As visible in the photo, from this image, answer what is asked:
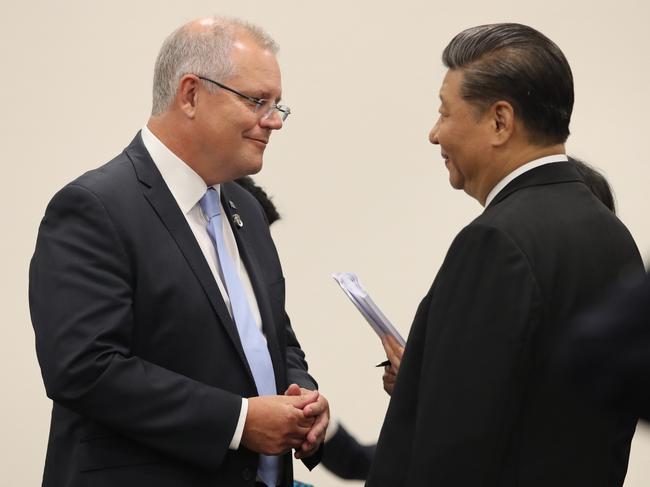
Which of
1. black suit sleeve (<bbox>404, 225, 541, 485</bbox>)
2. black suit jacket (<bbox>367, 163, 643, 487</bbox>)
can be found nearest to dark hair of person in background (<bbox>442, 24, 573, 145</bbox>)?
black suit jacket (<bbox>367, 163, 643, 487</bbox>)

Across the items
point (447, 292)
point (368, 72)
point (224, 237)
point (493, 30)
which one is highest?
point (368, 72)

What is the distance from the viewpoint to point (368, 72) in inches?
157

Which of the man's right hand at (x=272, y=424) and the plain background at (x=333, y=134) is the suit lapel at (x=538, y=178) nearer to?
the man's right hand at (x=272, y=424)

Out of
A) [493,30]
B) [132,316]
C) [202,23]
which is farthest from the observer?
[202,23]

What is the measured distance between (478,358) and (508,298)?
4.2 inches

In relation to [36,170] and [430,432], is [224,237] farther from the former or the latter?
[36,170]

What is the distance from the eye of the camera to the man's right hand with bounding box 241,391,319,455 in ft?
6.63

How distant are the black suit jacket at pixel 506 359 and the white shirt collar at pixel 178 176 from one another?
2.19 feet

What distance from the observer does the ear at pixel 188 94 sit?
86.0 inches

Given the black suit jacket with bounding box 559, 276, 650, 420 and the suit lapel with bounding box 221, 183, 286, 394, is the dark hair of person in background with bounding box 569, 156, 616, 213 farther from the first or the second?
the black suit jacket with bounding box 559, 276, 650, 420

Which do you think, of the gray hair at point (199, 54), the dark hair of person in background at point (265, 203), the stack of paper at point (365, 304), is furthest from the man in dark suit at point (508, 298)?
the dark hair of person in background at point (265, 203)

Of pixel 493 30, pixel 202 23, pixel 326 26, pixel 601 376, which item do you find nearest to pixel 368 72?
pixel 326 26

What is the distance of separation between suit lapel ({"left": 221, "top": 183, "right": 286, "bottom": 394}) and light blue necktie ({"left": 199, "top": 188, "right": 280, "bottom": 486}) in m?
0.03

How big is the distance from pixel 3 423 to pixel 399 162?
73.2 inches
